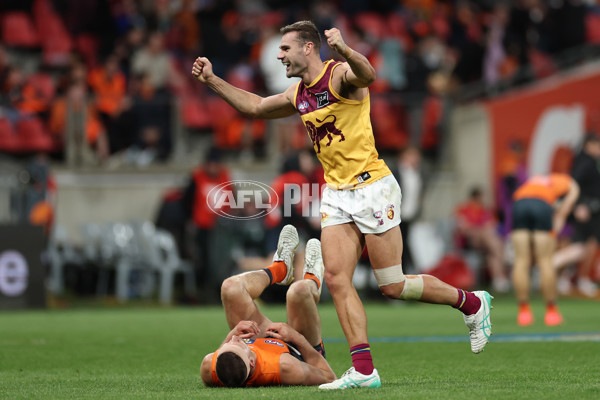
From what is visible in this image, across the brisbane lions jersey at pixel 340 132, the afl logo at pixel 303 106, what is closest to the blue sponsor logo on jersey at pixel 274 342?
the brisbane lions jersey at pixel 340 132

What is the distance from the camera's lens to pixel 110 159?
19.9m

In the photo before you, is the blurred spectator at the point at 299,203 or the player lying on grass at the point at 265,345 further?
the blurred spectator at the point at 299,203

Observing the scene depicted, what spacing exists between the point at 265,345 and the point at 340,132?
4.84 ft

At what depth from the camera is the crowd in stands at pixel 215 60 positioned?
1973 centimetres

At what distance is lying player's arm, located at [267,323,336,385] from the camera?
690cm

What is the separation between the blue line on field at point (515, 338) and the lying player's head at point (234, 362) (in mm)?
4223

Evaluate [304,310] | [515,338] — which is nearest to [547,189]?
[515,338]

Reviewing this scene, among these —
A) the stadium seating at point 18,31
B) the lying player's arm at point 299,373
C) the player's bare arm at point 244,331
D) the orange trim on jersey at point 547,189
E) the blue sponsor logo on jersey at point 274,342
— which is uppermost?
the stadium seating at point 18,31

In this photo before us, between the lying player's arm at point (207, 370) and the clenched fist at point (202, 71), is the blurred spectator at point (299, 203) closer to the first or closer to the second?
the clenched fist at point (202, 71)

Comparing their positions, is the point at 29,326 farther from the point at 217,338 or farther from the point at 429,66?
the point at 429,66

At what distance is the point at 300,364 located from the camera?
22.7 ft

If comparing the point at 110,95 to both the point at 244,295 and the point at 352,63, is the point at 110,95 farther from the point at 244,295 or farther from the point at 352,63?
the point at 352,63

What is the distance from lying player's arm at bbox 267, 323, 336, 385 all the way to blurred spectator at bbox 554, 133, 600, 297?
10.2m

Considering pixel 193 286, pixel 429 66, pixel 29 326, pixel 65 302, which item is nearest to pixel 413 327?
pixel 29 326
